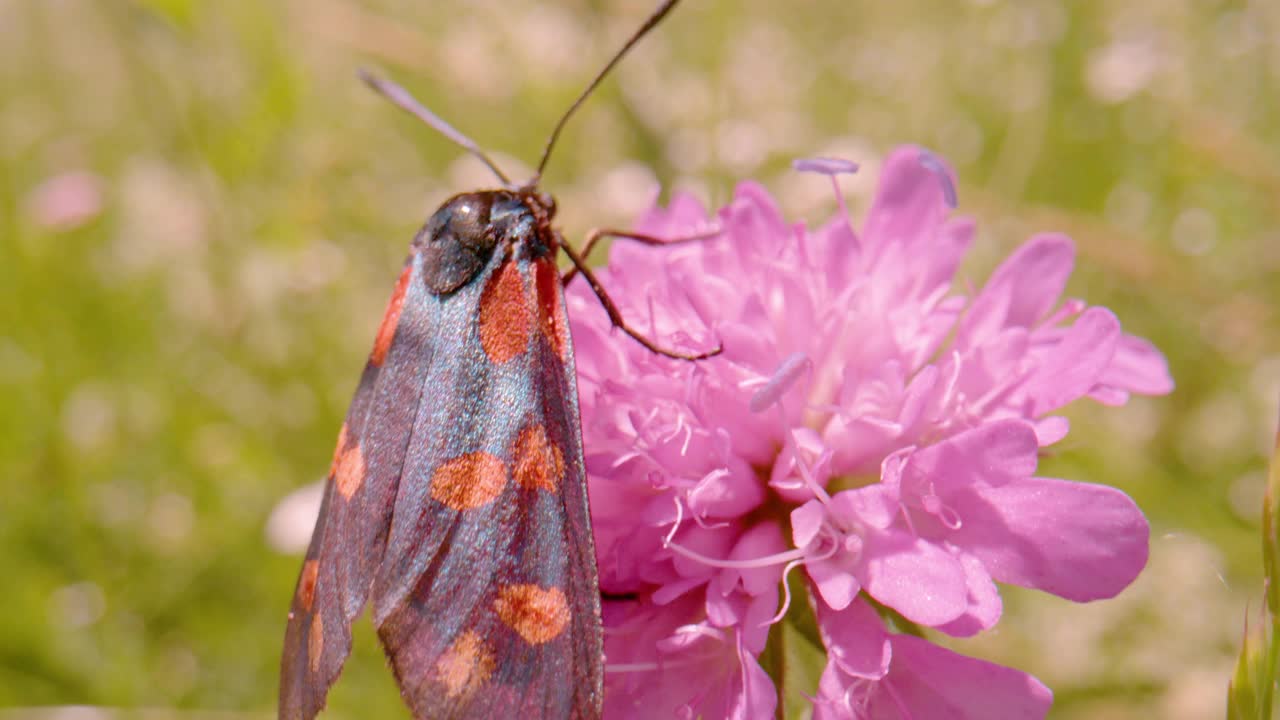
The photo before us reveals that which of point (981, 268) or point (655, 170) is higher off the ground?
point (655, 170)

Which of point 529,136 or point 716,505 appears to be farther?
point 529,136

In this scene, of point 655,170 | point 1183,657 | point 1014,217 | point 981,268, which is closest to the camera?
point 1183,657

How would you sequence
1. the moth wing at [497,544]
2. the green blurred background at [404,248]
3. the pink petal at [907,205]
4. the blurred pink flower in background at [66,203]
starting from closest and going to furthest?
the moth wing at [497,544] → the pink petal at [907,205] → the green blurred background at [404,248] → the blurred pink flower in background at [66,203]

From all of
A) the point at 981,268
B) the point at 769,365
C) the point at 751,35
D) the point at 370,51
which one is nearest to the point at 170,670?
the point at 370,51

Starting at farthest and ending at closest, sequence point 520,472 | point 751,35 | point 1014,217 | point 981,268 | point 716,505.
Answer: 1. point 751,35
2. point 981,268
3. point 1014,217
4. point 716,505
5. point 520,472

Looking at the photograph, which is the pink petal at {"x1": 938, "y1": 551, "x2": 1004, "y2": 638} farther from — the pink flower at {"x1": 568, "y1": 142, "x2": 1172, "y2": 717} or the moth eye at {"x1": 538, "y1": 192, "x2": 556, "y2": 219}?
the moth eye at {"x1": 538, "y1": 192, "x2": 556, "y2": 219}

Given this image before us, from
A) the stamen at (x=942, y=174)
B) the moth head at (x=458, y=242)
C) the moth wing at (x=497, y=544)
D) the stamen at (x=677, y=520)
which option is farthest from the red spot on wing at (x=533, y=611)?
the stamen at (x=942, y=174)

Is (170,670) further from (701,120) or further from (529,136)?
(701,120)

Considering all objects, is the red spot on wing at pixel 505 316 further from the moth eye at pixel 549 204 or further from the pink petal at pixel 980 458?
the pink petal at pixel 980 458

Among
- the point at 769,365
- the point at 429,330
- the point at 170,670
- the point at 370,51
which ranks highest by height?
the point at 370,51
